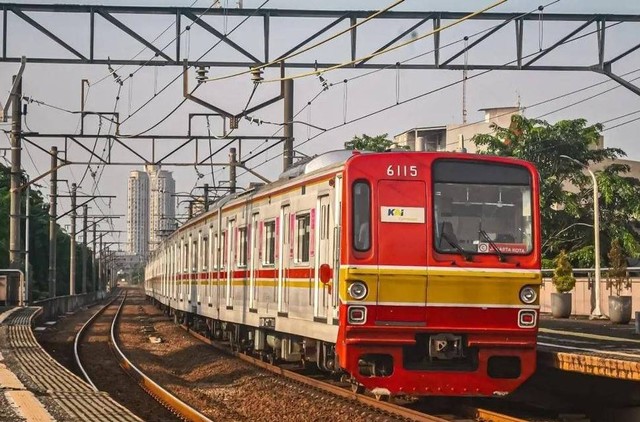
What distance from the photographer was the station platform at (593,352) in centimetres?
1146

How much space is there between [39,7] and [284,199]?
7043mm

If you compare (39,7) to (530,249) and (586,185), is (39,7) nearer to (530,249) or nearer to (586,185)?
(530,249)

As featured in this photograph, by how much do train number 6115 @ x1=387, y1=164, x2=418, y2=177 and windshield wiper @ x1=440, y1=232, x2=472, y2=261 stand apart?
775mm

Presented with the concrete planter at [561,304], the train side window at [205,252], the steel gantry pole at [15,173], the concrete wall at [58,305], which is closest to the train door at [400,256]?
the train side window at [205,252]

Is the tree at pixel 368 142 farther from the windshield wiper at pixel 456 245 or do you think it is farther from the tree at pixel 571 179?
the windshield wiper at pixel 456 245

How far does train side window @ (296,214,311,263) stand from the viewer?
567 inches

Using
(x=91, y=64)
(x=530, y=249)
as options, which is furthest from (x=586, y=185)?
(x=530, y=249)

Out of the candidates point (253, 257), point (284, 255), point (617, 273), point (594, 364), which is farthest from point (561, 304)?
point (594, 364)

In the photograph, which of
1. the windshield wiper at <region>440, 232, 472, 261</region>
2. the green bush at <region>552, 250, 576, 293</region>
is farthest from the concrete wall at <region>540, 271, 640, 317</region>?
the windshield wiper at <region>440, 232, 472, 261</region>

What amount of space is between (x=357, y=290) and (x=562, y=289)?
2082 centimetres

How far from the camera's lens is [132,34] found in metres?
19.9

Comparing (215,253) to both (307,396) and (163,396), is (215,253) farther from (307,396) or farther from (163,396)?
(307,396)

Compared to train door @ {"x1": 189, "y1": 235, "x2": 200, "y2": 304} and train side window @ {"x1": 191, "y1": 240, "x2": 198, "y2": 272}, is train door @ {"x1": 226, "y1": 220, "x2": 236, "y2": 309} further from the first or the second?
train side window @ {"x1": 191, "y1": 240, "x2": 198, "y2": 272}

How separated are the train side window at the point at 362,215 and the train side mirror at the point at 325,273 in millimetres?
809
